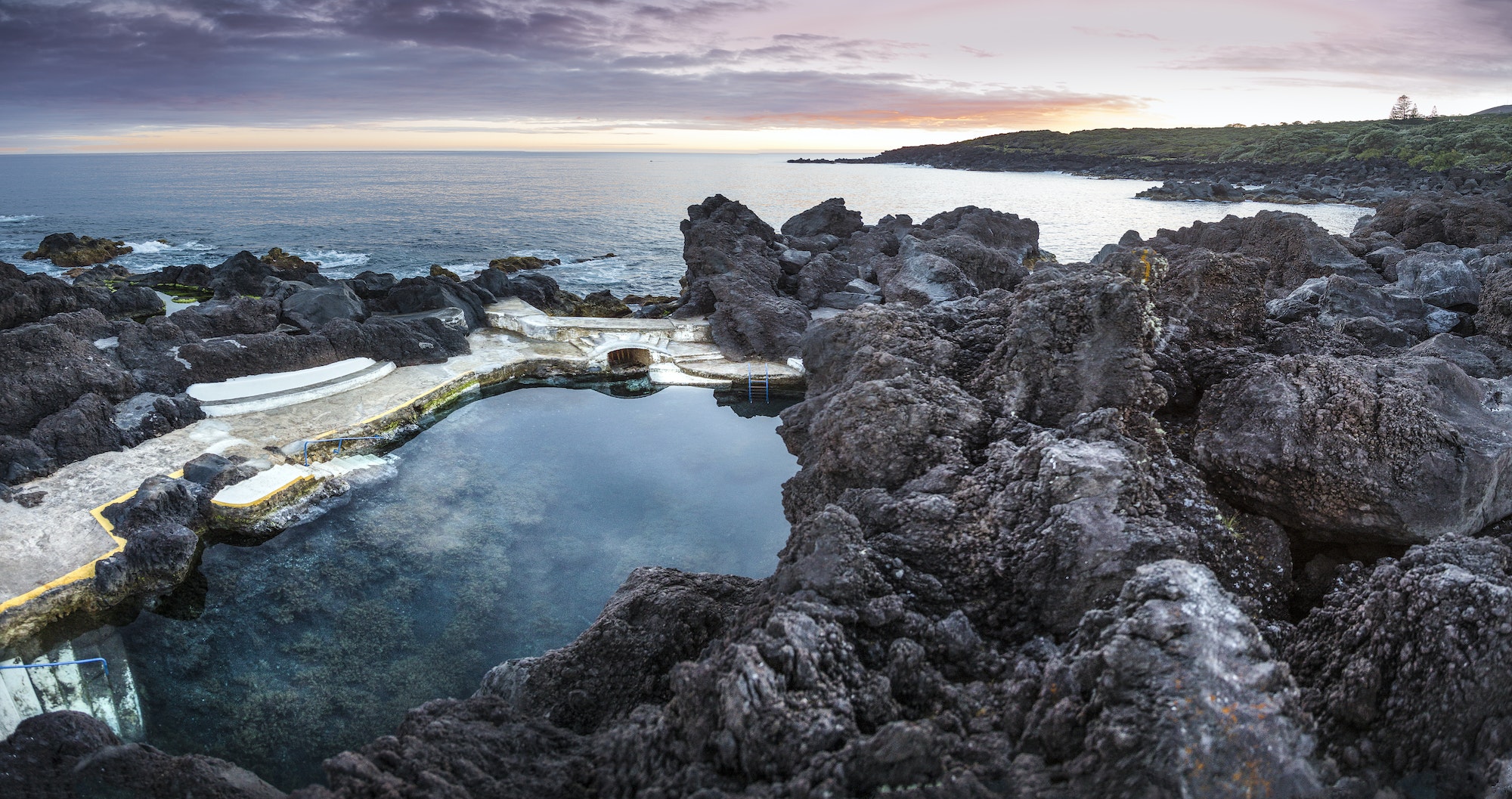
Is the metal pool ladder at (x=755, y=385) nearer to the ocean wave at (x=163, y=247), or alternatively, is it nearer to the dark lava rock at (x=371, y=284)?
the dark lava rock at (x=371, y=284)

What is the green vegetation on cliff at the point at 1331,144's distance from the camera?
287ft

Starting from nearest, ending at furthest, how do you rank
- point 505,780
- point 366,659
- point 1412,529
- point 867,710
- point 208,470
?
point 867,710
point 505,780
point 1412,529
point 366,659
point 208,470

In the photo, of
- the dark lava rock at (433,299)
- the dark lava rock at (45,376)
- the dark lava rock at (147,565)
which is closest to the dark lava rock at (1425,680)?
the dark lava rock at (147,565)

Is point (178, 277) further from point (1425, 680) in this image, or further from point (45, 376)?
point (1425, 680)

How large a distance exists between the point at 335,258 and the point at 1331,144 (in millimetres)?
129855

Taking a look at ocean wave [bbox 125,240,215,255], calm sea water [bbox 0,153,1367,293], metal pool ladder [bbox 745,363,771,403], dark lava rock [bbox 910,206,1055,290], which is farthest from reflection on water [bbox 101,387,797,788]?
ocean wave [bbox 125,240,215,255]

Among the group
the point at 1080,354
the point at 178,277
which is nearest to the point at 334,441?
the point at 1080,354

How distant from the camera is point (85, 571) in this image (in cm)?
1293

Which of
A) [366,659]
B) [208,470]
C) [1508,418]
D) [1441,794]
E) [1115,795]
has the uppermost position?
[1508,418]

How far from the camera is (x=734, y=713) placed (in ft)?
17.0

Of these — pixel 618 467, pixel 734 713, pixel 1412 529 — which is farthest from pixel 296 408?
pixel 1412 529

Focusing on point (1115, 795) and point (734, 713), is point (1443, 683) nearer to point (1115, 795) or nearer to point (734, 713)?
point (1115, 795)

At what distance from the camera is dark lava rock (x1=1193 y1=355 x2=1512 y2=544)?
762 cm

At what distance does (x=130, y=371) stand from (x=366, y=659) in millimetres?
14374
